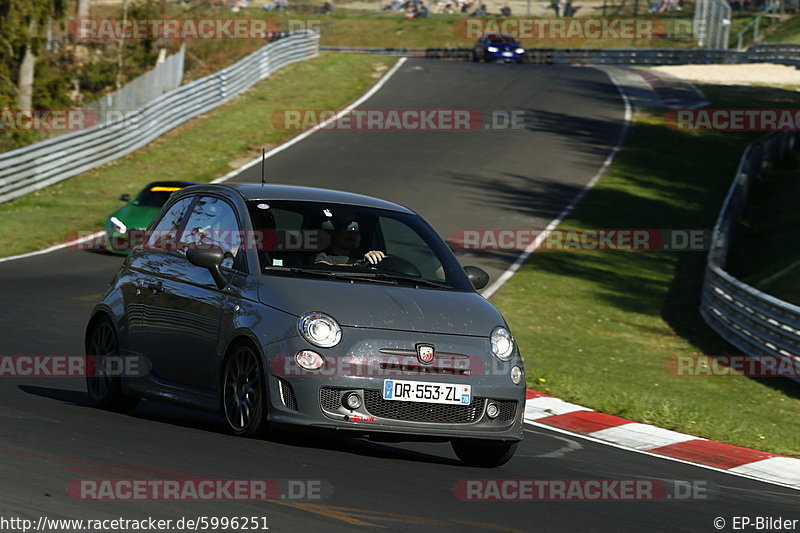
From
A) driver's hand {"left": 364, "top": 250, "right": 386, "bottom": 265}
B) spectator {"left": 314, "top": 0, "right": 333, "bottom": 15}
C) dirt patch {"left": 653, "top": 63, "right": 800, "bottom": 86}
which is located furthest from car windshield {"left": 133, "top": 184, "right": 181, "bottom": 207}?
spectator {"left": 314, "top": 0, "right": 333, "bottom": 15}

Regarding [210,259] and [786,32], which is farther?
[786,32]

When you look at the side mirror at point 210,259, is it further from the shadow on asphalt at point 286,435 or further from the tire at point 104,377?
the tire at point 104,377

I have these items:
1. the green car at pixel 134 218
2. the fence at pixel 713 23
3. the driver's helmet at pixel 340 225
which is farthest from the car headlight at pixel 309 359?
the fence at pixel 713 23

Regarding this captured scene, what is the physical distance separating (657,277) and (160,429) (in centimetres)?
1651

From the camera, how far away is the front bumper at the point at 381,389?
25.7 ft

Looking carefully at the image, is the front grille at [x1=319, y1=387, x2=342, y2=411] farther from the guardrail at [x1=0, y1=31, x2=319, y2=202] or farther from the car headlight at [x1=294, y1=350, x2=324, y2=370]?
the guardrail at [x1=0, y1=31, x2=319, y2=202]

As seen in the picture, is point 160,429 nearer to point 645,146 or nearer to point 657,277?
point 657,277

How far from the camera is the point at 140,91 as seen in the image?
114 feet

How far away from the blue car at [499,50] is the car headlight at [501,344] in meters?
49.4

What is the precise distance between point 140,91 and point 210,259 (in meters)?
27.1

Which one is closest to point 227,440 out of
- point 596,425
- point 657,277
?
point 596,425

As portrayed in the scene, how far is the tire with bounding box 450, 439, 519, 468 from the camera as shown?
27.7 feet

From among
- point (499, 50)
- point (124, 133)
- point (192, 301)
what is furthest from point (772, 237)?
point (499, 50)

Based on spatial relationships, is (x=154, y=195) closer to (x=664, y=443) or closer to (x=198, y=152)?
(x=198, y=152)
